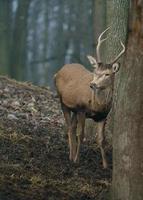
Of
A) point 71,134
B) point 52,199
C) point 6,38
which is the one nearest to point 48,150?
point 71,134

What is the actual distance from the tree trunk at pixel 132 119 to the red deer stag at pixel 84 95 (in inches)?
71.9

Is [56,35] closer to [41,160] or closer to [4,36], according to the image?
[4,36]

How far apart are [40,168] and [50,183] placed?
647 millimetres

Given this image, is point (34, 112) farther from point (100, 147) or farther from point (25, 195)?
point (25, 195)

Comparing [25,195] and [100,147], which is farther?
[100,147]

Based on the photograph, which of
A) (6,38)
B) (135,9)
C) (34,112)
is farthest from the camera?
(6,38)

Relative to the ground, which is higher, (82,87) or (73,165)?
(82,87)

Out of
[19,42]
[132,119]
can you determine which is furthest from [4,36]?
[132,119]

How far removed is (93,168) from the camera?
34.1 feet

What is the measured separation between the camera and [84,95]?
420 inches

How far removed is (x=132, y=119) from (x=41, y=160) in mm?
2645

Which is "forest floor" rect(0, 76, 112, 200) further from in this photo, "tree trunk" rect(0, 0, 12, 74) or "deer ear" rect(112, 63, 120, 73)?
"tree trunk" rect(0, 0, 12, 74)

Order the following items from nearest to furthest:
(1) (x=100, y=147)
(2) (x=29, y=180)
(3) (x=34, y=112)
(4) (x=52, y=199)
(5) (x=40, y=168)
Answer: (4) (x=52, y=199) < (2) (x=29, y=180) < (5) (x=40, y=168) < (1) (x=100, y=147) < (3) (x=34, y=112)

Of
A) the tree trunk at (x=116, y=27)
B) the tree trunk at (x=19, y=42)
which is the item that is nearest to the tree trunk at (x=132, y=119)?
the tree trunk at (x=116, y=27)
